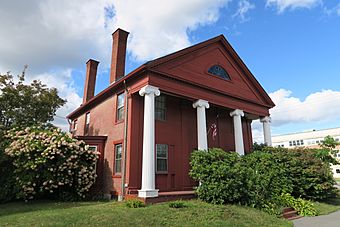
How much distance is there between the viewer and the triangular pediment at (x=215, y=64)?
13.3 m

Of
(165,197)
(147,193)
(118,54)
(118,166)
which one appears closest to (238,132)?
(165,197)

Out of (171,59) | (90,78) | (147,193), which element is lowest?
(147,193)

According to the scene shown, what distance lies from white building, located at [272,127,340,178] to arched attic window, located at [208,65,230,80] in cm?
3992

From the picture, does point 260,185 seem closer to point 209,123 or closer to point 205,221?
point 205,221

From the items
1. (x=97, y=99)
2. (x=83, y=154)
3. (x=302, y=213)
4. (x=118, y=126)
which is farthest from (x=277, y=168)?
(x=97, y=99)

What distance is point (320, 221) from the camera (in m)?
9.52

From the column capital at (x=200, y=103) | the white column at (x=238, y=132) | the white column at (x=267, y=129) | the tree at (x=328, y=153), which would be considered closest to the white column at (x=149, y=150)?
the column capital at (x=200, y=103)

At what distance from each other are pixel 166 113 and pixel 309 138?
53.4m

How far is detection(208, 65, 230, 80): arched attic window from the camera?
620 inches

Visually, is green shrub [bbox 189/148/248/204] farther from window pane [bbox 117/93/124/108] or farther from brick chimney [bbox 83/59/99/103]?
brick chimney [bbox 83/59/99/103]

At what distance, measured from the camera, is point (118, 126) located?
13531mm

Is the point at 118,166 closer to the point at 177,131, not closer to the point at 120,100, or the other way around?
the point at 120,100

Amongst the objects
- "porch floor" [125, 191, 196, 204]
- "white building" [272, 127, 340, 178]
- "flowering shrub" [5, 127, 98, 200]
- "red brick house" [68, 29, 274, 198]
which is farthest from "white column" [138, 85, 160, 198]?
"white building" [272, 127, 340, 178]

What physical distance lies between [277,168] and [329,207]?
3068 millimetres
